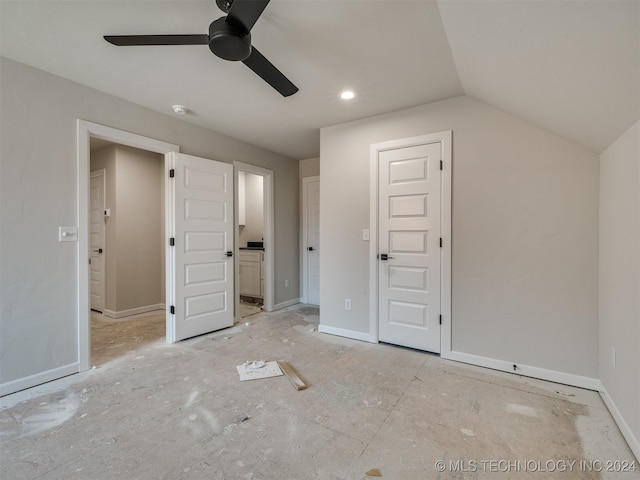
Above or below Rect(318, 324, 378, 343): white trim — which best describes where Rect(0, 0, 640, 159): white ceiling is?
above

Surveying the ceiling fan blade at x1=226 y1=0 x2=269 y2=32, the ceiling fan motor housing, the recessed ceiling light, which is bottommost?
the ceiling fan motor housing

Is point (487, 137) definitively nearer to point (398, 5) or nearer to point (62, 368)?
point (398, 5)

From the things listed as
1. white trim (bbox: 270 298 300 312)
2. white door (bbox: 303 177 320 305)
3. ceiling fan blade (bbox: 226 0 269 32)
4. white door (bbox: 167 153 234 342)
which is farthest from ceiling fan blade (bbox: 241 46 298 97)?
white trim (bbox: 270 298 300 312)

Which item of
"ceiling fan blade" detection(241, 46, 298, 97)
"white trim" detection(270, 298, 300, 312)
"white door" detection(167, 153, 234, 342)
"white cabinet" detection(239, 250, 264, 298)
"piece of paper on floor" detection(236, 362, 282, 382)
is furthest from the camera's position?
"white cabinet" detection(239, 250, 264, 298)

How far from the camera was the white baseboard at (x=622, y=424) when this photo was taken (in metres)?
1.47

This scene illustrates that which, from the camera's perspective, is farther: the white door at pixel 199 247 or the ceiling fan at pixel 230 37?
the white door at pixel 199 247

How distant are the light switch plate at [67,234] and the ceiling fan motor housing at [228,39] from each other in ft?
6.46

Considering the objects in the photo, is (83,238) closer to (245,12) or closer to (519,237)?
(245,12)

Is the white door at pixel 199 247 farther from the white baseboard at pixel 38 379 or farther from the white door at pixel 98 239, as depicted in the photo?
the white door at pixel 98 239

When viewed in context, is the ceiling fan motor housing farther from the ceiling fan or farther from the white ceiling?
the white ceiling

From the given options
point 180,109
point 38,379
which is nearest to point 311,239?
point 180,109

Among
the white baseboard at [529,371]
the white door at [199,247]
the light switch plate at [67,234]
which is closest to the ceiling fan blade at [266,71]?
the white door at [199,247]

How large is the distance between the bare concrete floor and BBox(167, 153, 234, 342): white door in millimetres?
666

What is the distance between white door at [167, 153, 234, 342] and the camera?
305 cm
